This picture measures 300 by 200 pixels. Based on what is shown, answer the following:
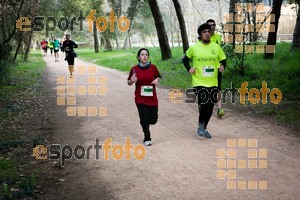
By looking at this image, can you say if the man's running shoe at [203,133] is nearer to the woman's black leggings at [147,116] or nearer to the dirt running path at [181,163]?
the dirt running path at [181,163]

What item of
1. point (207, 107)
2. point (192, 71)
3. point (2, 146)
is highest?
point (192, 71)

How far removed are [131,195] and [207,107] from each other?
9.88 feet

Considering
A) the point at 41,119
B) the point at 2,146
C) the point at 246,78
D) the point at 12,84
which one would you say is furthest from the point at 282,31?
the point at 2,146

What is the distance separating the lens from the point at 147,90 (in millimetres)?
6875

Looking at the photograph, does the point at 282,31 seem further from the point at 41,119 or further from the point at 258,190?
the point at 258,190

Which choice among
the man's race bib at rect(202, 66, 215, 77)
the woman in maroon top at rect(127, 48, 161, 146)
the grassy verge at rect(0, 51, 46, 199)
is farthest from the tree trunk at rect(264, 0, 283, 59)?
the woman in maroon top at rect(127, 48, 161, 146)

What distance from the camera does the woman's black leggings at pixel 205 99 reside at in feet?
23.5

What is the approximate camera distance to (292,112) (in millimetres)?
9203

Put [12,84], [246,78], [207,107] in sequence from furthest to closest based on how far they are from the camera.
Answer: [12,84] < [246,78] < [207,107]

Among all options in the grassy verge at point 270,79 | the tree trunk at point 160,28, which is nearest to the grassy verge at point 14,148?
the grassy verge at point 270,79

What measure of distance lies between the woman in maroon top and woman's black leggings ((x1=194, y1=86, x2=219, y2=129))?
922 millimetres

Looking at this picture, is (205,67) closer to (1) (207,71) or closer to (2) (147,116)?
(1) (207,71)

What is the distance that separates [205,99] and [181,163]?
1.76 meters

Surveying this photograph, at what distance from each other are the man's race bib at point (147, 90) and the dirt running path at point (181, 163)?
1.01 m
